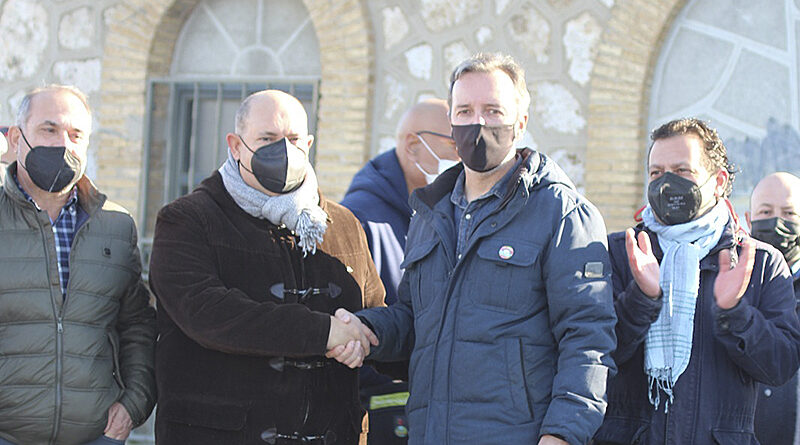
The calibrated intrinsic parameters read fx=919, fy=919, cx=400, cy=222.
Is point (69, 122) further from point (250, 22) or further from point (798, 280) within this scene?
point (250, 22)

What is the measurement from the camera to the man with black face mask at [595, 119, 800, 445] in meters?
2.89

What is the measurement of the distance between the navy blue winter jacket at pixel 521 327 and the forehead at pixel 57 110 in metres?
1.46

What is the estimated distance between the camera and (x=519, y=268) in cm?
274

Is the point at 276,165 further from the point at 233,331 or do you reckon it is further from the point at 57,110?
the point at 57,110

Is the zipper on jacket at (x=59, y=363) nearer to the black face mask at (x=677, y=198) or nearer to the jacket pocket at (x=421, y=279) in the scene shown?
the jacket pocket at (x=421, y=279)

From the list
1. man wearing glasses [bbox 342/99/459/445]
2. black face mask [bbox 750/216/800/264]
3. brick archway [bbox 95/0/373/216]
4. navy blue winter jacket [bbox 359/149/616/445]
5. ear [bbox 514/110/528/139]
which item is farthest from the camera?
brick archway [bbox 95/0/373/216]

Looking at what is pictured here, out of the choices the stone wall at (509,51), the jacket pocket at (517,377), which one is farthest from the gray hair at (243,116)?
the stone wall at (509,51)

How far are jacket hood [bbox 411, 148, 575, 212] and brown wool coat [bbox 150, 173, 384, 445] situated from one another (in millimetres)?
534

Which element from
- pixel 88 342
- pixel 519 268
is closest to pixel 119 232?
pixel 88 342

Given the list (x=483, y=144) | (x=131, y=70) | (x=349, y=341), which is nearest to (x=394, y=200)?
(x=349, y=341)

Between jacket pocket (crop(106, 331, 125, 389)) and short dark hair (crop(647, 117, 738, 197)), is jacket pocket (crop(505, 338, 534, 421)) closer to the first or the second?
short dark hair (crop(647, 117, 738, 197))

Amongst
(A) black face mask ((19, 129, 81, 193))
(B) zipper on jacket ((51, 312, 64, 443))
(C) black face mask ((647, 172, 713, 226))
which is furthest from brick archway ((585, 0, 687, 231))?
(B) zipper on jacket ((51, 312, 64, 443))

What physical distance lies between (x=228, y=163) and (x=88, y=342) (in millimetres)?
802

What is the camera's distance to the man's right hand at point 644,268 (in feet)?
9.45
